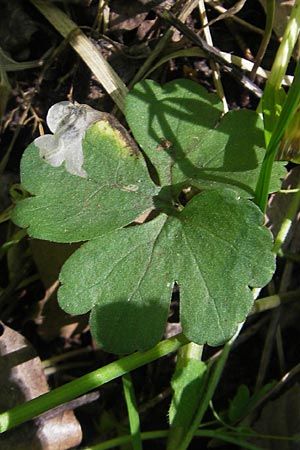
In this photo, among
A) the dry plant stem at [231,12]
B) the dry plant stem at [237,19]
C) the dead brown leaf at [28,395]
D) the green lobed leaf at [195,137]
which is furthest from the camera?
the dry plant stem at [237,19]

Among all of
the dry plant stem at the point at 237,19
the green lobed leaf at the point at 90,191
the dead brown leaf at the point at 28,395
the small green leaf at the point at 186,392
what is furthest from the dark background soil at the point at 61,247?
the green lobed leaf at the point at 90,191

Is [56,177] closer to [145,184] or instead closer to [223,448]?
[145,184]

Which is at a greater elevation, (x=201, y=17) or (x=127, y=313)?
(x=201, y=17)

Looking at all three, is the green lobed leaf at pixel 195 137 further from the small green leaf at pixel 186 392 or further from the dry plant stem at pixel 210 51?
the small green leaf at pixel 186 392

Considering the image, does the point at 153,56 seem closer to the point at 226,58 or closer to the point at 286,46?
the point at 226,58

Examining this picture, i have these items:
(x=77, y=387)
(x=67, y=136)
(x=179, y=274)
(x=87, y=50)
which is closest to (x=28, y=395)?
(x=77, y=387)

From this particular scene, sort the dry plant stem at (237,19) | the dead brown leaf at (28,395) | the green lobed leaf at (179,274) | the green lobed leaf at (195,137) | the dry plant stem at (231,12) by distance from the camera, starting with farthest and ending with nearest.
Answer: the dry plant stem at (237,19) < the dry plant stem at (231,12) < the dead brown leaf at (28,395) < the green lobed leaf at (195,137) < the green lobed leaf at (179,274)

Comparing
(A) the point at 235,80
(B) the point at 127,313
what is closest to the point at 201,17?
(A) the point at 235,80
